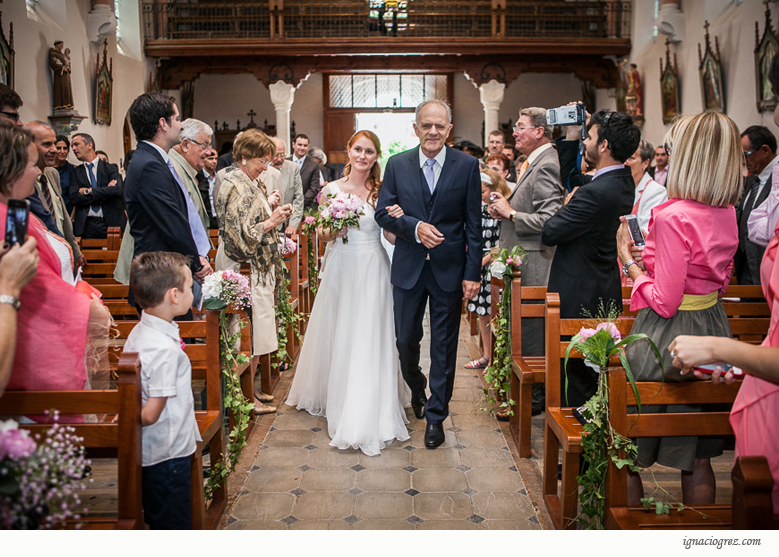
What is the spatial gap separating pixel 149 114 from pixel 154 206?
0.46 metres

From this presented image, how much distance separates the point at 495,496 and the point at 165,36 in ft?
44.9

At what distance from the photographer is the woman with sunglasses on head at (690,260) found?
6.89 ft

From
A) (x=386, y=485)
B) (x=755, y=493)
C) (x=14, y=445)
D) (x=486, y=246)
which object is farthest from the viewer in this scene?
(x=486, y=246)

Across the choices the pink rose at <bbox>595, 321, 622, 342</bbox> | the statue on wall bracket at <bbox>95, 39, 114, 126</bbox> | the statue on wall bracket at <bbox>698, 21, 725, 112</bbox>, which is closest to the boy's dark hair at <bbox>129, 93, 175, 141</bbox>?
the pink rose at <bbox>595, 321, 622, 342</bbox>

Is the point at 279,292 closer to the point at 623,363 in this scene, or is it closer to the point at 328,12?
the point at 623,363

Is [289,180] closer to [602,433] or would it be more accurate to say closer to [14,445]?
[602,433]

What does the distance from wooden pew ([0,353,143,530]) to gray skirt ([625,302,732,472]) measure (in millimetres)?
1697

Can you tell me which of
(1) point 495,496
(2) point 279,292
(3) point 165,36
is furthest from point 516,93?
(1) point 495,496

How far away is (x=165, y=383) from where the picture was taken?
2.11 m

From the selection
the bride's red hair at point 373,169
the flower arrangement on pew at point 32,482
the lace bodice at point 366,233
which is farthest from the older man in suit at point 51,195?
the flower arrangement on pew at point 32,482

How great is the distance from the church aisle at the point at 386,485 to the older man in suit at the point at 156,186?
→ 1.25 metres

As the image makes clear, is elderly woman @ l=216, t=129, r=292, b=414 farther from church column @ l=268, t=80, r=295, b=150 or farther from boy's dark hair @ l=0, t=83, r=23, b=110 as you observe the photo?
church column @ l=268, t=80, r=295, b=150

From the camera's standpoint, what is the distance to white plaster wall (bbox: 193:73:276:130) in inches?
667

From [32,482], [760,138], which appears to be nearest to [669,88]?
[760,138]
